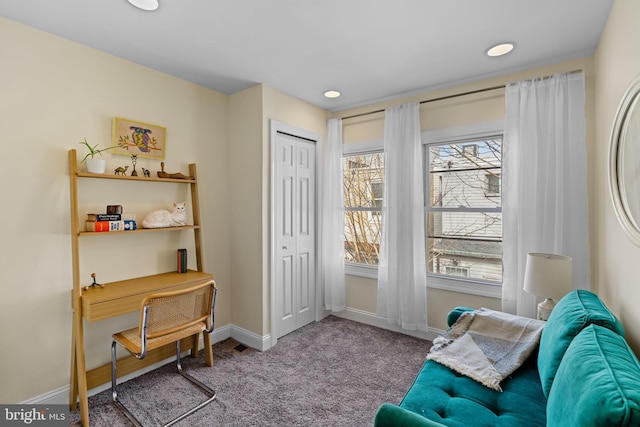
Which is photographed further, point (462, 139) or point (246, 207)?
point (246, 207)

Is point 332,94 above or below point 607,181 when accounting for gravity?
above

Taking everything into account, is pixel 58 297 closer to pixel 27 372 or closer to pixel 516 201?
pixel 27 372

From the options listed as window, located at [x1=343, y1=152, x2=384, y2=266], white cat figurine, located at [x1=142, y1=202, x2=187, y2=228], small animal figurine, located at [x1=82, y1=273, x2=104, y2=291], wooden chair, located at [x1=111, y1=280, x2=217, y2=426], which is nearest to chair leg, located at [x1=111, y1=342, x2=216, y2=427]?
wooden chair, located at [x1=111, y1=280, x2=217, y2=426]

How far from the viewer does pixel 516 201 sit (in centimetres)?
261

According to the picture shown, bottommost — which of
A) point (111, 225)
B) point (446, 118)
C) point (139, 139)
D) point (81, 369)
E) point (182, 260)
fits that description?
point (81, 369)

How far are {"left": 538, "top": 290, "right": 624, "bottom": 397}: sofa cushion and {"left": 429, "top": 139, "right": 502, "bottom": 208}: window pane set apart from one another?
153 centimetres

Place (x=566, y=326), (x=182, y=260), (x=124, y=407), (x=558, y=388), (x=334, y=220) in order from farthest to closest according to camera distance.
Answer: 1. (x=334, y=220)
2. (x=182, y=260)
3. (x=124, y=407)
4. (x=566, y=326)
5. (x=558, y=388)

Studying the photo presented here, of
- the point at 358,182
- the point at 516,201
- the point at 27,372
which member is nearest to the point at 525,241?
the point at 516,201

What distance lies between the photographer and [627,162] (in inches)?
57.1

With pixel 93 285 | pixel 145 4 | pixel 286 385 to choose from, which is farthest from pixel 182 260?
pixel 145 4

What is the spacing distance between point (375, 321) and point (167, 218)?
8.06ft

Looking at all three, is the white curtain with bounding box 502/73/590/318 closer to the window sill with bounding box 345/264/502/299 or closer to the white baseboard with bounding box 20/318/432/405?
the window sill with bounding box 345/264/502/299

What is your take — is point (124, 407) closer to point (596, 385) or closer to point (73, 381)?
point (73, 381)

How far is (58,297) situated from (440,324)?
3235mm
